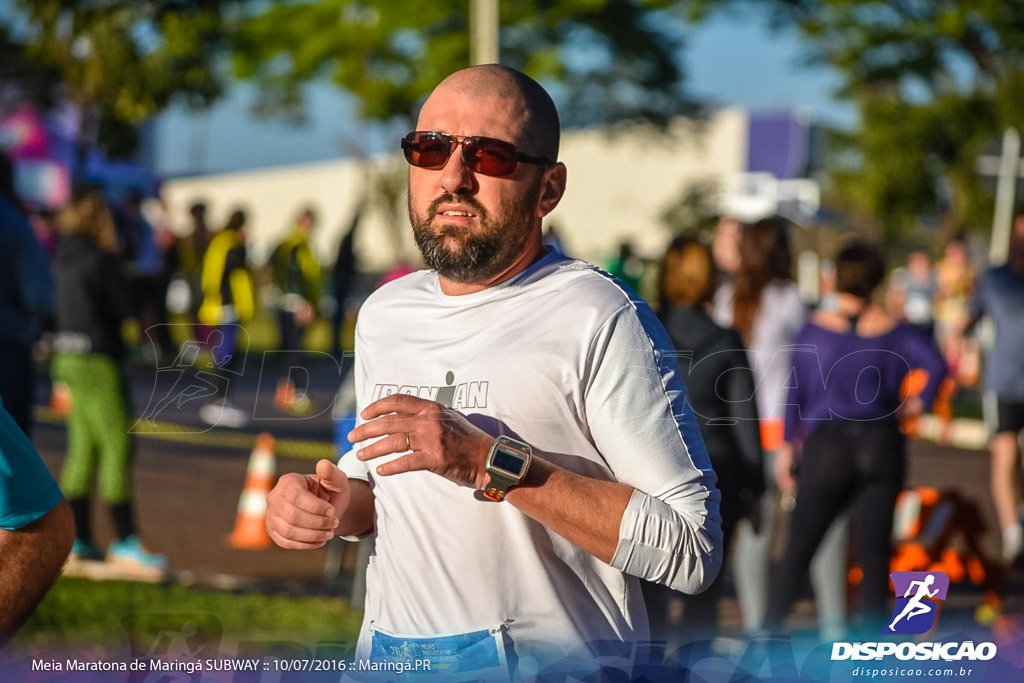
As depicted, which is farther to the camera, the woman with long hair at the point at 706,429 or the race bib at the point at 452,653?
the woman with long hair at the point at 706,429

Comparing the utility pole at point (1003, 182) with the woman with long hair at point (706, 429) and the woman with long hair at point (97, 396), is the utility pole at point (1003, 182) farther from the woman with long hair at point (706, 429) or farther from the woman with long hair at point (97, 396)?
the woman with long hair at point (97, 396)

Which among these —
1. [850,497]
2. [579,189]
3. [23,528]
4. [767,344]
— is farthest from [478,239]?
[579,189]

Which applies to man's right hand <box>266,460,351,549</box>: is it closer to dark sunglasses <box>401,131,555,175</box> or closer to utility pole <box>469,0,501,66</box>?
dark sunglasses <box>401,131,555,175</box>

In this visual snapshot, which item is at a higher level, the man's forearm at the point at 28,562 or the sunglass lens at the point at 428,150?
the sunglass lens at the point at 428,150

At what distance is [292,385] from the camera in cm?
258

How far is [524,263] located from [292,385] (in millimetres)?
596

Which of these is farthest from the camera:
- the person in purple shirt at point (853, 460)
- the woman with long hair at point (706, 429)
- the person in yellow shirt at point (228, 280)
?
the person in yellow shirt at point (228, 280)

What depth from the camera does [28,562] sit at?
6.60ft

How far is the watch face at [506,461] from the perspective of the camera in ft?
6.46

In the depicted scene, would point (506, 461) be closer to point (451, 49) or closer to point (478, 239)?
point (478, 239)

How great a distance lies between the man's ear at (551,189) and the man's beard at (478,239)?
0.08ft

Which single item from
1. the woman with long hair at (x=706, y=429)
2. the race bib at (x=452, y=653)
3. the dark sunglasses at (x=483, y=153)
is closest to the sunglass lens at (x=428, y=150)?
the dark sunglasses at (x=483, y=153)

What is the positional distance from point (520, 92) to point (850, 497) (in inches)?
146

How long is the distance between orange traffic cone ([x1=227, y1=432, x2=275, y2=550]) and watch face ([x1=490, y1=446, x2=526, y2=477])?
17.5 ft
